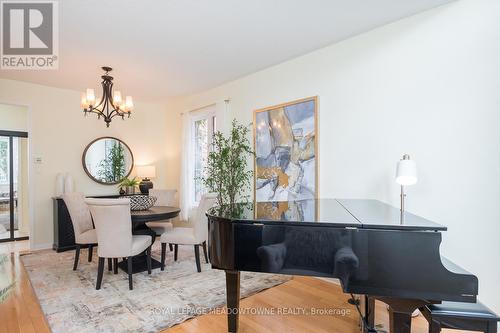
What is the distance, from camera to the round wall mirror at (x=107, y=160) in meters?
5.01

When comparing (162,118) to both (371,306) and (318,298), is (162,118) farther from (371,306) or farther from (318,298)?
(371,306)

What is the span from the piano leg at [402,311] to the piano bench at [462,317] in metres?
0.17

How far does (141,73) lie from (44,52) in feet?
3.69

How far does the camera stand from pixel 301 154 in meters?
3.46

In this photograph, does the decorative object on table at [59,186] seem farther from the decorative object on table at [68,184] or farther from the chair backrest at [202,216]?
the chair backrest at [202,216]

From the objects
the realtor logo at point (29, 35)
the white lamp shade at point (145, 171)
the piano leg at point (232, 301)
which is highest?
the realtor logo at point (29, 35)

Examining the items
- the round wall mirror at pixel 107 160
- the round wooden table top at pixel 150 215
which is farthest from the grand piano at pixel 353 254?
the round wall mirror at pixel 107 160

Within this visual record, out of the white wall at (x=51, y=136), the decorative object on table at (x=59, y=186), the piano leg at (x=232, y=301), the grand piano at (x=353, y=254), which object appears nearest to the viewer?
the grand piano at (x=353, y=254)

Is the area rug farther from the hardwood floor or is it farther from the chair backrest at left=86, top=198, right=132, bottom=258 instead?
the chair backrest at left=86, top=198, right=132, bottom=258

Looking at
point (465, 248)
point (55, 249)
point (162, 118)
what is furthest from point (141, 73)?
point (465, 248)

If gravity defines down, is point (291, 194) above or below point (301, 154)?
below

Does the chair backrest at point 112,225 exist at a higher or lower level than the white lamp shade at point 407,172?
lower

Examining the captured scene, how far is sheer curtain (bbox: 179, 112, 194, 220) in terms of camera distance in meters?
5.20

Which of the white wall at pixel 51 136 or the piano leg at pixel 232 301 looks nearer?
the piano leg at pixel 232 301
